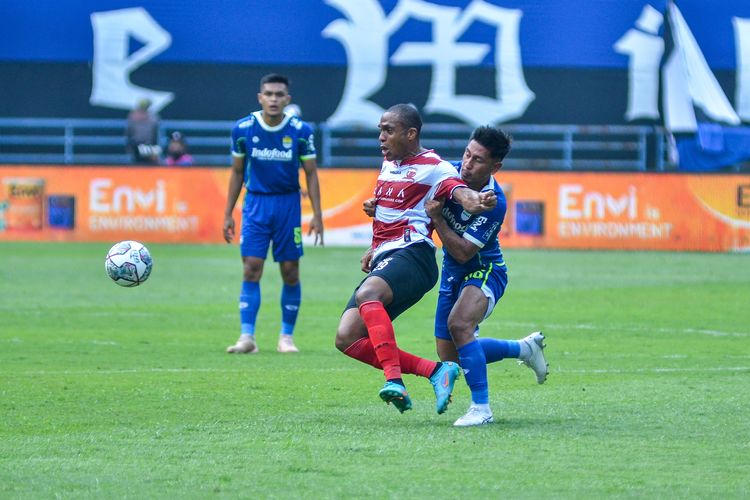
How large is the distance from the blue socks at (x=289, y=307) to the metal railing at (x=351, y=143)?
16.6 meters

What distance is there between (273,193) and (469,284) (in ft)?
14.7

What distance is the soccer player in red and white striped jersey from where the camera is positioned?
8.34 metres

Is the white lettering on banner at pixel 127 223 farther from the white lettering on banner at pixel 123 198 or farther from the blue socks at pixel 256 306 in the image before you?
the blue socks at pixel 256 306

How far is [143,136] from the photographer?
29156mm

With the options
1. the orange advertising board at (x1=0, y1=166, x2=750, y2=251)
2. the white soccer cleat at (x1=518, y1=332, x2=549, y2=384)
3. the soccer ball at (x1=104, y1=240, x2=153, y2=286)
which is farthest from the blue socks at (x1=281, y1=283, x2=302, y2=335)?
the orange advertising board at (x1=0, y1=166, x2=750, y2=251)

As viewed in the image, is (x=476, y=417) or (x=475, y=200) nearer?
(x=475, y=200)

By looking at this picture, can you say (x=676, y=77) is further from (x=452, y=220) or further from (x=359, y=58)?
(x=452, y=220)

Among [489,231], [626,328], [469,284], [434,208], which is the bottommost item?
[626,328]

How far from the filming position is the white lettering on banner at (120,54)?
30.5 meters

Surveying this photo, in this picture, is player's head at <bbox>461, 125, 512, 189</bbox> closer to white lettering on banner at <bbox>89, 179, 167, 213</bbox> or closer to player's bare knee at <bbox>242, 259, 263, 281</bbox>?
player's bare knee at <bbox>242, 259, 263, 281</bbox>

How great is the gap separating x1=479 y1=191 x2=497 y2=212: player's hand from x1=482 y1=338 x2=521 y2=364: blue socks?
1111 millimetres

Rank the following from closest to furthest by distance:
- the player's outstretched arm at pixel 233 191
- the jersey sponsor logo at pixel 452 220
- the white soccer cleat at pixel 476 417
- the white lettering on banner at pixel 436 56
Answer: the white soccer cleat at pixel 476 417
the jersey sponsor logo at pixel 452 220
the player's outstretched arm at pixel 233 191
the white lettering on banner at pixel 436 56

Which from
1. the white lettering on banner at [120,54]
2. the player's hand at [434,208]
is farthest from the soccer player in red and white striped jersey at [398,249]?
the white lettering on banner at [120,54]

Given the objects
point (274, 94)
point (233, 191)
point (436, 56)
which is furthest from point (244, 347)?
point (436, 56)
